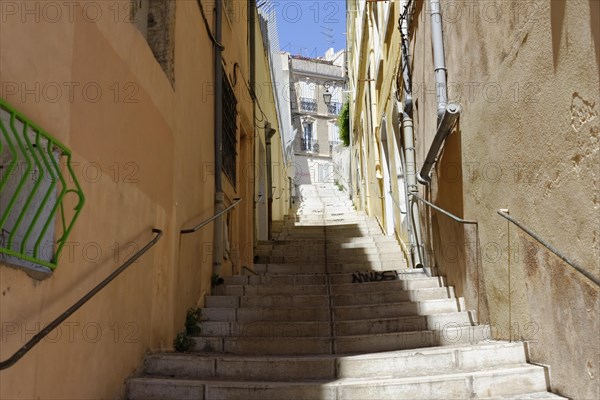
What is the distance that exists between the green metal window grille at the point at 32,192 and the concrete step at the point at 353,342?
7.54 ft

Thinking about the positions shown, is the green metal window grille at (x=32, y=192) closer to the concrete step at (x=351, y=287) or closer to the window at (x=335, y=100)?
the concrete step at (x=351, y=287)

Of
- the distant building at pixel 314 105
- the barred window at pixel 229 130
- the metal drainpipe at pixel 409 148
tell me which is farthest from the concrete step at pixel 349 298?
the distant building at pixel 314 105

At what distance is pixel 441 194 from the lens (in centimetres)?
661

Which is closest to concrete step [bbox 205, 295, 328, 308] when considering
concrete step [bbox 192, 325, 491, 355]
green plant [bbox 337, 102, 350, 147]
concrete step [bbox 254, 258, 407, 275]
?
concrete step [bbox 192, 325, 491, 355]

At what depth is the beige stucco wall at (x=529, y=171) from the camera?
3379mm

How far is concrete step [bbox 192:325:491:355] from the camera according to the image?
5.21 meters

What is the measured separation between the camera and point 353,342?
5266 mm

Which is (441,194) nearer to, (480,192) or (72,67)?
(480,192)

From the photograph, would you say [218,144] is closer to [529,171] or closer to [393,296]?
[393,296]

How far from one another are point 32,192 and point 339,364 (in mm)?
2497

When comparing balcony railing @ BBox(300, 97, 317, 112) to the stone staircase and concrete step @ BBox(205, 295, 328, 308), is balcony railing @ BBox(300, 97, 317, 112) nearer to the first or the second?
the stone staircase

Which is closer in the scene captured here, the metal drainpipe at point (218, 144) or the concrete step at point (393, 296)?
the concrete step at point (393, 296)

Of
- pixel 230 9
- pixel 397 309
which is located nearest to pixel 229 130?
pixel 230 9

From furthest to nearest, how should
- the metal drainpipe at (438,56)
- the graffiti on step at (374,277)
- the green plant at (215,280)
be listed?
Answer: the graffiti on step at (374,277) → the green plant at (215,280) → the metal drainpipe at (438,56)
